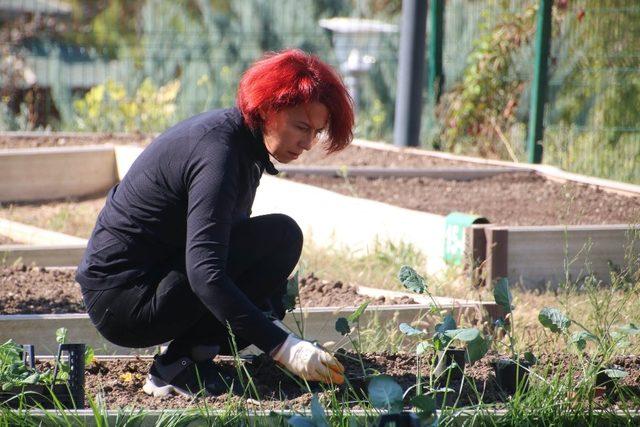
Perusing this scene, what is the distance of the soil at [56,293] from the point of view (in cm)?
425

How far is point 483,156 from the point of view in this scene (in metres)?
Result: 9.05

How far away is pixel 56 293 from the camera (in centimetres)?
448

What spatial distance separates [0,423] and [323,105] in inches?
48.9

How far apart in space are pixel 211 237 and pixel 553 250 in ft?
8.48

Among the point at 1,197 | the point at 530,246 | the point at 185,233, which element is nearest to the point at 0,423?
the point at 185,233

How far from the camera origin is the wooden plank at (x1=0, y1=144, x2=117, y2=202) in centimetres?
738

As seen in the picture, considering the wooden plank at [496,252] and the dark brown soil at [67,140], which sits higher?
the wooden plank at [496,252]

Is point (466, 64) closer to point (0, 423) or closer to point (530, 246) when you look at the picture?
point (530, 246)

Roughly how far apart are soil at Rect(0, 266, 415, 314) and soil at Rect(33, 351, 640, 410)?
3.10 feet

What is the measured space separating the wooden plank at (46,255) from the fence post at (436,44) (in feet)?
16.2

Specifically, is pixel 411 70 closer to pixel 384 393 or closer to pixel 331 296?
pixel 331 296

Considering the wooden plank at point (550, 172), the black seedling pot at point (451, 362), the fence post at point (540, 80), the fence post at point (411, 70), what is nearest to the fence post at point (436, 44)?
the fence post at point (411, 70)

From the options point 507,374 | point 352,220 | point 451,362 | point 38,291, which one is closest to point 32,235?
point 38,291

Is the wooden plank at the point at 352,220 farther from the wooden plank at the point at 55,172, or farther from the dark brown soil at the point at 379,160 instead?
the wooden plank at the point at 55,172
